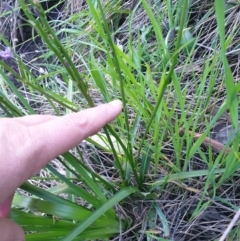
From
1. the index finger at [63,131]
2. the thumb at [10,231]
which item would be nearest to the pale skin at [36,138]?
the index finger at [63,131]

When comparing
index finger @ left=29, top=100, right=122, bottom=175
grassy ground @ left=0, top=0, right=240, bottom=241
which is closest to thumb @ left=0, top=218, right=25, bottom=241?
grassy ground @ left=0, top=0, right=240, bottom=241

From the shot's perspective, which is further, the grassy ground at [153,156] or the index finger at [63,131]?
the grassy ground at [153,156]

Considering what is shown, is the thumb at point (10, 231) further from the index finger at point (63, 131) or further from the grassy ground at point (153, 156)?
the index finger at point (63, 131)

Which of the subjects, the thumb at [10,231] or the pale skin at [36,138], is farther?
the thumb at [10,231]

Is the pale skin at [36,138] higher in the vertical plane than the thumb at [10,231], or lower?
higher

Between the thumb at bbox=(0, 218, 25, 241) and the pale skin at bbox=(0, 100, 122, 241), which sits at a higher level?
the pale skin at bbox=(0, 100, 122, 241)

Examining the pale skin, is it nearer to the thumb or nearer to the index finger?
the index finger

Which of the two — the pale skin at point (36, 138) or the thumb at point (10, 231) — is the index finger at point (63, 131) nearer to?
the pale skin at point (36, 138)
